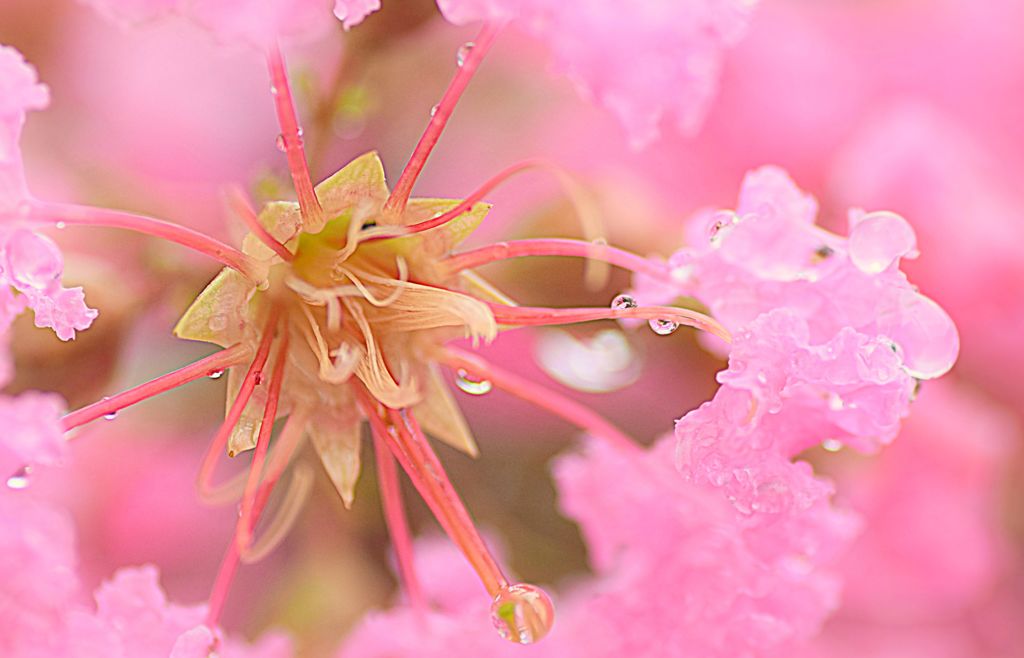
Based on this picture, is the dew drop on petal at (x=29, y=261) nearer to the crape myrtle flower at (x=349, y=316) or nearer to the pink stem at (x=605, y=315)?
the crape myrtle flower at (x=349, y=316)

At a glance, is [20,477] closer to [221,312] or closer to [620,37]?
[221,312]

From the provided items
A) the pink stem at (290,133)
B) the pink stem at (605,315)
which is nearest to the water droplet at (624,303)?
the pink stem at (605,315)

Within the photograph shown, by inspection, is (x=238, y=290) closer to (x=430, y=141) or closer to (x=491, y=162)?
(x=430, y=141)

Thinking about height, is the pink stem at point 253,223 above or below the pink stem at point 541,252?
below

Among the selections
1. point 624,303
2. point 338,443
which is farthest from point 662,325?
point 338,443

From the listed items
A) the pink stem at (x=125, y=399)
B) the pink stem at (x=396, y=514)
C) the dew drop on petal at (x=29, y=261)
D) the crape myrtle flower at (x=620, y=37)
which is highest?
the crape myrtle flower at (x=620, y=37)

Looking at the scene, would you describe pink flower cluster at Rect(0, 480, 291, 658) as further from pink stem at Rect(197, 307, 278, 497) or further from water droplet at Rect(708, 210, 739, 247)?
water droplet at Rect(708, 210, 739, 247)
